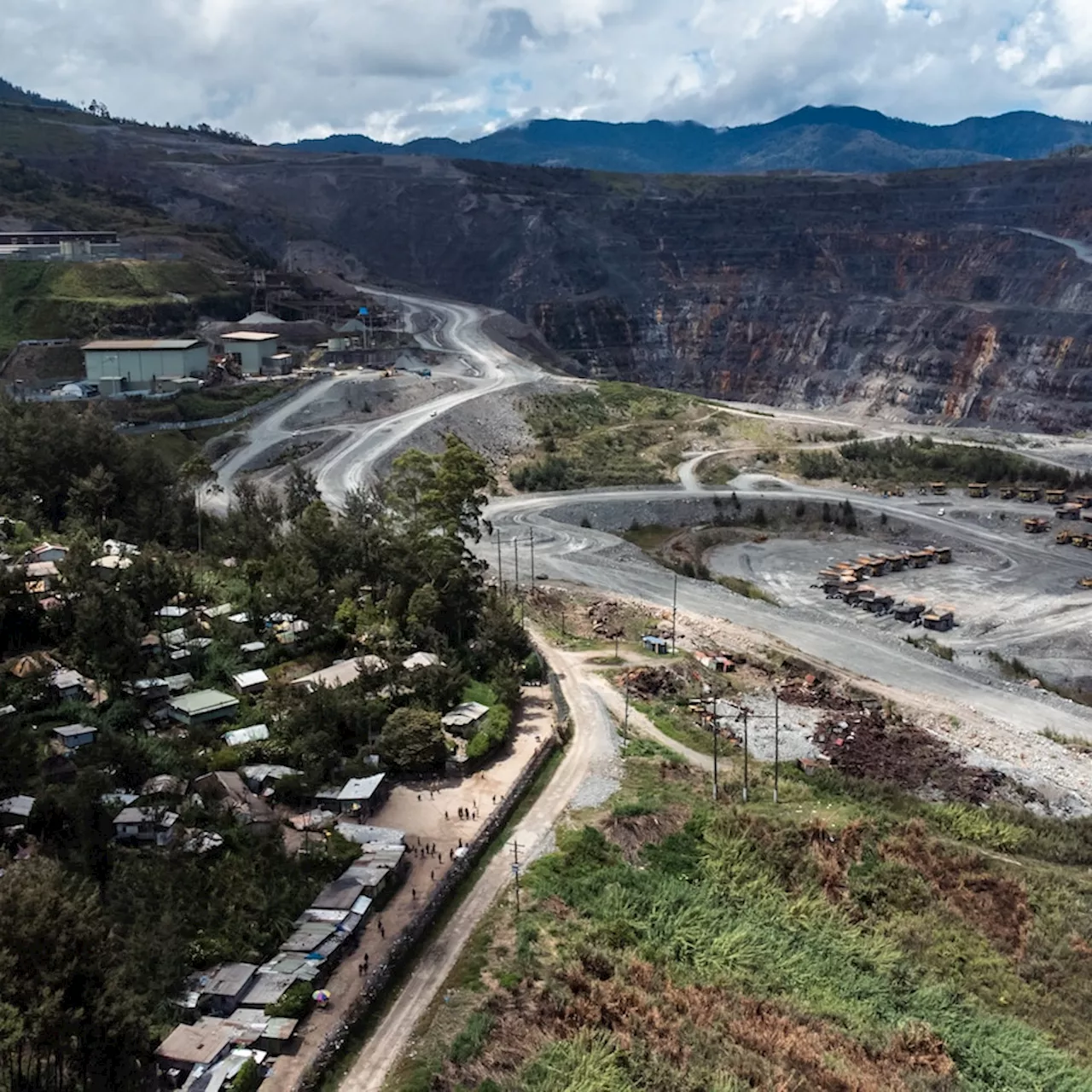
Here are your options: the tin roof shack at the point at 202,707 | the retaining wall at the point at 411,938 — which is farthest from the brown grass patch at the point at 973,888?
the tin roof shack at the point at 202,707

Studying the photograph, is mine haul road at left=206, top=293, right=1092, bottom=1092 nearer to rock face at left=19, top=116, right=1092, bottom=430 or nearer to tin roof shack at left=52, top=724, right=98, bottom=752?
tin roof shack at left=52, top=724, right=98, bottom=752

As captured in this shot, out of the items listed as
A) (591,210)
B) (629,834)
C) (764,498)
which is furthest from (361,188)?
(629,834)

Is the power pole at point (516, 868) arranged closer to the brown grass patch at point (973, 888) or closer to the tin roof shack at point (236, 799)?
the tin roof shack at point (236, 799)

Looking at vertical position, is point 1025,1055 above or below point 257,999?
below

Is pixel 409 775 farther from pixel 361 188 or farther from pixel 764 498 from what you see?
pixel 361 188

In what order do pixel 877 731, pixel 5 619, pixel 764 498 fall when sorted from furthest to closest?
pixel 764 498, pixel 877 731, pixel 5 619

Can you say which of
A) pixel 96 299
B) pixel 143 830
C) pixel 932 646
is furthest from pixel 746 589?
pixel 96 299
